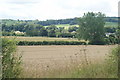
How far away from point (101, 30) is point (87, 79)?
2284 inches

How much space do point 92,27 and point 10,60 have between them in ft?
203

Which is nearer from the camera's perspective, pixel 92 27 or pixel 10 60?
pixel 10 60

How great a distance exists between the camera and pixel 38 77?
21.0ft

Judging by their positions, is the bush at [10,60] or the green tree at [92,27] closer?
the bush at [10,60]

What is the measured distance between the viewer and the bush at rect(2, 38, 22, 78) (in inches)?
219

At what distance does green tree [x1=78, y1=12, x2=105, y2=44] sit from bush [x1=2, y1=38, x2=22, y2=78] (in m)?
54.7

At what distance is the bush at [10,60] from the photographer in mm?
5561

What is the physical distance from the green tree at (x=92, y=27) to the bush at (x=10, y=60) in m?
54.7

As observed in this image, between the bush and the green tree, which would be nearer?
Answer: the bush

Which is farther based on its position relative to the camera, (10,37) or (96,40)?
(96,40)

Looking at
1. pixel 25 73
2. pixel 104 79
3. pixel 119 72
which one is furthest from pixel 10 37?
pixel 119 72

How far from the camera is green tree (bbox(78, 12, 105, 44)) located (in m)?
61.9

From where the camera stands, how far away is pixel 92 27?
66625mm

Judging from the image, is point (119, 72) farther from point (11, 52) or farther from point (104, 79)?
point (11, 52)
